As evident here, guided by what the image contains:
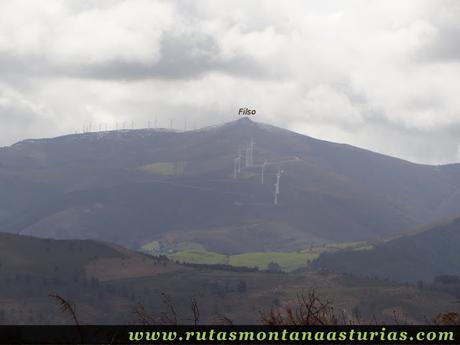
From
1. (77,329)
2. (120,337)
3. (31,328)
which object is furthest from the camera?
(31,328)

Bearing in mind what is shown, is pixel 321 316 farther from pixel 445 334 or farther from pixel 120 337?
pixel 120 337

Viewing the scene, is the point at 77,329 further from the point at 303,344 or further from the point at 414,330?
the point at 414,330

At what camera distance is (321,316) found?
19.0 meters

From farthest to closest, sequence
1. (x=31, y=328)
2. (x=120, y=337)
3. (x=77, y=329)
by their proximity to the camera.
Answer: (x=31, y=328) < (x=120, y=337) < (x=77, y=329)

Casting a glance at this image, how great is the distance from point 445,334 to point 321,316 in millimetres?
2339

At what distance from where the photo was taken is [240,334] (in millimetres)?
19219

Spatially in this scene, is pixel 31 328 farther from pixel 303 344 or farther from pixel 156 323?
pixel 303 344

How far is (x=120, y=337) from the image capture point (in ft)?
61.5

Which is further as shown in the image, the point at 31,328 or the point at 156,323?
the point at 31,328

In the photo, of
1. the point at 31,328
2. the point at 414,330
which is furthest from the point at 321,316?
the point at 31,328

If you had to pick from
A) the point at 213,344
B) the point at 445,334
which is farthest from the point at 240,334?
the point at 445,334

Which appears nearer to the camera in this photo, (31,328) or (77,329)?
(77,329)

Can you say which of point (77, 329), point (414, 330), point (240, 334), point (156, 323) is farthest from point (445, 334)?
point (77, 329)

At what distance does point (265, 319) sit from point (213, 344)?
1116 mm
